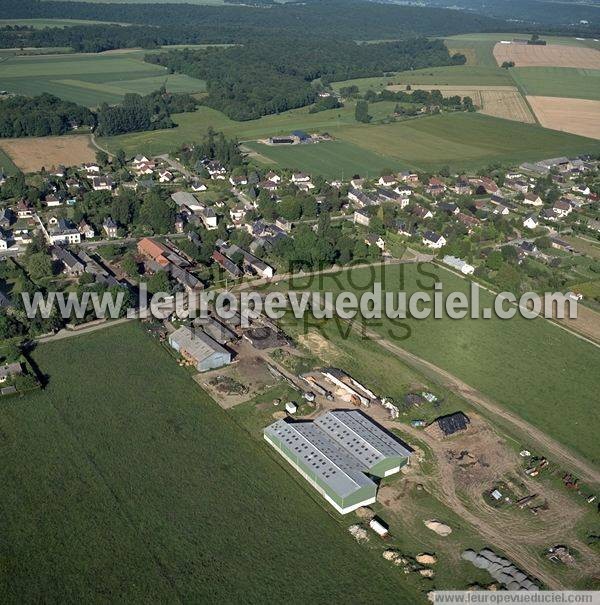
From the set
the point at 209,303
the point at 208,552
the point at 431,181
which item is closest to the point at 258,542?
the point at 208,552

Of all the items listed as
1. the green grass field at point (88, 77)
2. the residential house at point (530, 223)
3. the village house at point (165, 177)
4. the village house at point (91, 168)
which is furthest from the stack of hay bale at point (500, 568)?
the green grass field at point (88, 77)

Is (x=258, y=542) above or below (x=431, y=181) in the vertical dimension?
below

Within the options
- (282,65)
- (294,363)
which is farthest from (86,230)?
(282,65)

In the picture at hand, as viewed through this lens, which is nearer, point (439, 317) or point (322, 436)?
point (322, 436)

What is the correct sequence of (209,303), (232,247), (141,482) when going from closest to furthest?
(141,482)
(209,303)
(232,247)

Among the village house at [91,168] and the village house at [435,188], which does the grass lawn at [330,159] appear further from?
A: the village house at [91,168]

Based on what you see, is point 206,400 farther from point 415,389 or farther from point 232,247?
point 232,247
